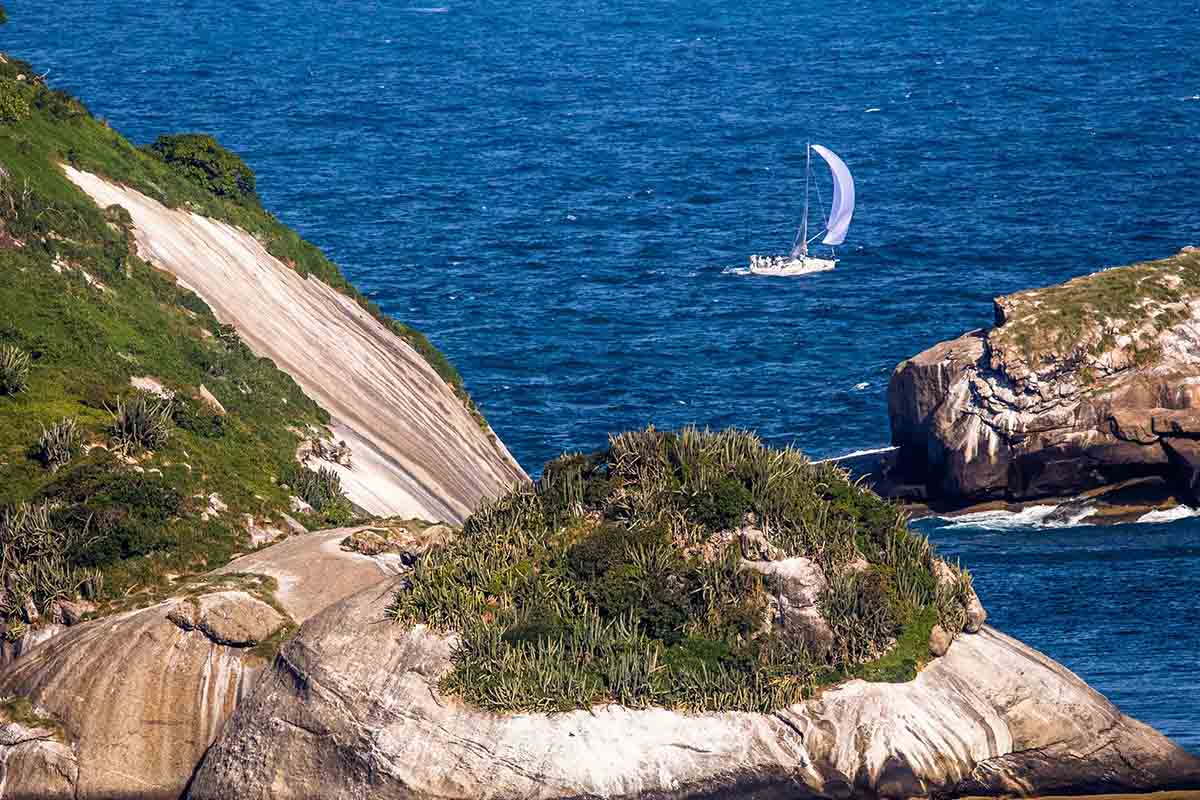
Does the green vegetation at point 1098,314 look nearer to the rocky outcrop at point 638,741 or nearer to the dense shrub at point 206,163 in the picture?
the dense shrub at point 206,163

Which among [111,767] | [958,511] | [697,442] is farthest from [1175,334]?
[111,767]

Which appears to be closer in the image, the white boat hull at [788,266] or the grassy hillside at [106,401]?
the grassy hillside at [106,401]

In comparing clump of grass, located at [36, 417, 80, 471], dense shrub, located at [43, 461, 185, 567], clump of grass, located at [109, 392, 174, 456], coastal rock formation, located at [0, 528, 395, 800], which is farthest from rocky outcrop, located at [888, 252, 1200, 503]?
coastal rock formation, located at [0, 528, 395, 800]

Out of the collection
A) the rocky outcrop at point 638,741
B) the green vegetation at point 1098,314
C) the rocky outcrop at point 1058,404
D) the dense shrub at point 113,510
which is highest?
the dense shrub at point 113,510

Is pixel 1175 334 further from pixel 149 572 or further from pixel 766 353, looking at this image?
pixel 149 572

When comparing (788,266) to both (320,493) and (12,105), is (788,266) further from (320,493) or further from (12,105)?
(320,493)

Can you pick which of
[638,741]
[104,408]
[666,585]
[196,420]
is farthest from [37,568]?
[638,741]

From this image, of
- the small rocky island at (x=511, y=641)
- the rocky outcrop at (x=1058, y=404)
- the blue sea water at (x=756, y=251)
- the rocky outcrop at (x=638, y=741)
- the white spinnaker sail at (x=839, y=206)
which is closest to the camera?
the rocky outcrop at (x=638, y=741)

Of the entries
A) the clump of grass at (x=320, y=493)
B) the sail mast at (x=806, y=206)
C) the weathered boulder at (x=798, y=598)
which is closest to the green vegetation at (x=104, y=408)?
the clump of grass at (x=320, y=493)
